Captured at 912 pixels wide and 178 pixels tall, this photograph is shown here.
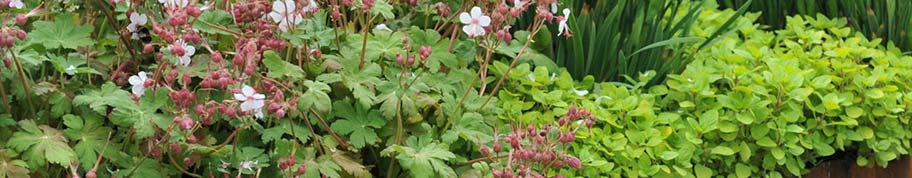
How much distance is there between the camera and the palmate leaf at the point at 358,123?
9.70 ft

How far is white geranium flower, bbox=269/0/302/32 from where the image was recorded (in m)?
2.72

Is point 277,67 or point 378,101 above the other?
point 277,67

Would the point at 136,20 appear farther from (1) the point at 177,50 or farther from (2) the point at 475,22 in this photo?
(2) the point at 475,22

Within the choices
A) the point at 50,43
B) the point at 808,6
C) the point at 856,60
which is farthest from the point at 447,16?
the point at 808,6

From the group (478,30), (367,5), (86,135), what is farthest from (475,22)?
(86,135)

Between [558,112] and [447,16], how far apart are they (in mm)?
415

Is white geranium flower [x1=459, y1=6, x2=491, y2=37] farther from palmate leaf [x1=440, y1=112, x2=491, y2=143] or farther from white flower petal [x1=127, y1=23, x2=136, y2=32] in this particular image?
white flower petal [x1=127, y1=23, x2=136, y2=32]

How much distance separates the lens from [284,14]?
2.76 meters

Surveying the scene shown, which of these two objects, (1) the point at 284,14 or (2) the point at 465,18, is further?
(2) the point at 465,18

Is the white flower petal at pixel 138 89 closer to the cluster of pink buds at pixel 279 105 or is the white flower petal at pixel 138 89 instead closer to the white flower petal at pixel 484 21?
the cluster of pink buds at pixel 279 105

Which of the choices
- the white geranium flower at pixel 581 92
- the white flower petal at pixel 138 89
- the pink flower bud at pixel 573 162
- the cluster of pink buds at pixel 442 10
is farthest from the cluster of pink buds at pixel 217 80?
the white geranium flower at pixel 581 92

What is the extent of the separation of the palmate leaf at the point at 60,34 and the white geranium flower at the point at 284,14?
39cm

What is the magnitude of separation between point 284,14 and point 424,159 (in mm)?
380

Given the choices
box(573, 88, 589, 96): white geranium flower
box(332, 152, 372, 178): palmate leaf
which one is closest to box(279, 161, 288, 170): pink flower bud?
box(332, 152, 372, 178): palmate leaf
